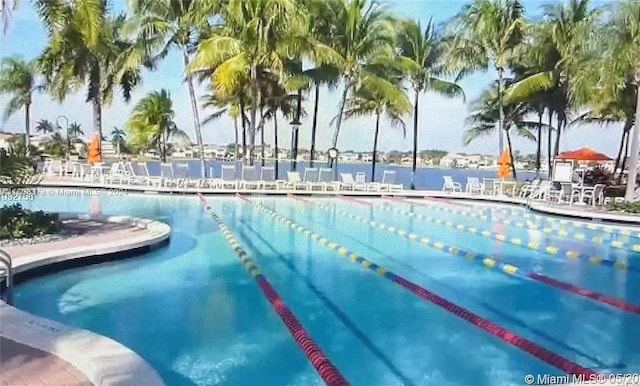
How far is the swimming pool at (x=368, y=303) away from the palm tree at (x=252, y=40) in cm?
904

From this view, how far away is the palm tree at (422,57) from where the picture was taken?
2445 centimetres

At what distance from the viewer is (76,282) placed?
744 centimetres

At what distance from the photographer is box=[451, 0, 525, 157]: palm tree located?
2242 cm

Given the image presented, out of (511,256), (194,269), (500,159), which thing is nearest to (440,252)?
(511,256)

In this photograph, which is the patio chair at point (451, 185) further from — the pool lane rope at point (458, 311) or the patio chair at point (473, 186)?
the pool lane rope at point (458, 311)

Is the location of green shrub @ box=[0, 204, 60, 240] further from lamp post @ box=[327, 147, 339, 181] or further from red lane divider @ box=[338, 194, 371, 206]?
lamp post @ box=[327, 147, 339, 181]

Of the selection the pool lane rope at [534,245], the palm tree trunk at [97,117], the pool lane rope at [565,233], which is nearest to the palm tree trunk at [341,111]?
the pool lane rope at [565,233]

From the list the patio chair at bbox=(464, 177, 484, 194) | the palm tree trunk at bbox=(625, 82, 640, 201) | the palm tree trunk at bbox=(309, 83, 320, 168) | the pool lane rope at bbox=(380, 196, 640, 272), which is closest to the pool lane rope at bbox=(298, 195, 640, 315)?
the pool lane rope at bbox=(380, 196, 640, 272)

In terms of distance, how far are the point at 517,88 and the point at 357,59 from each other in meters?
5.61

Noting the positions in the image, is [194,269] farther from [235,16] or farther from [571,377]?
[235,16]

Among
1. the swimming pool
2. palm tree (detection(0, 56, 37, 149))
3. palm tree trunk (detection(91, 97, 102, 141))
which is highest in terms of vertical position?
palm tree (detection(0, 56, 37, 149))

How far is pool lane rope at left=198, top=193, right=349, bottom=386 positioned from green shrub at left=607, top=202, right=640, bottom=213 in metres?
9.80

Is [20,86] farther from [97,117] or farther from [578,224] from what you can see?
[578,224]

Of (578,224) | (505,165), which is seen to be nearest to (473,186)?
(505,165)
